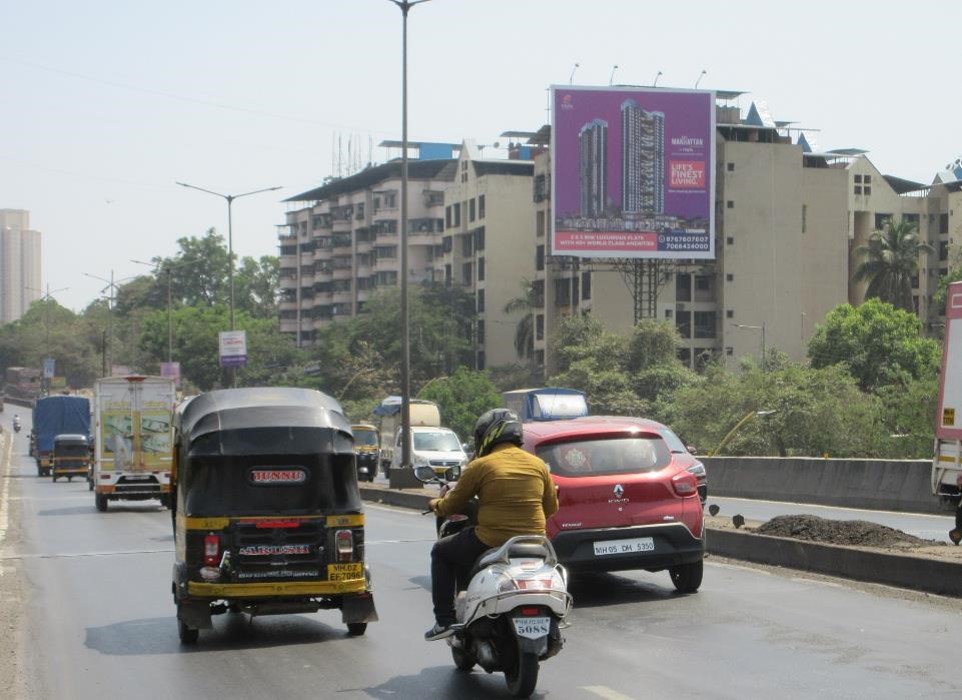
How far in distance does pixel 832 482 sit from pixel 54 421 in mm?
46116

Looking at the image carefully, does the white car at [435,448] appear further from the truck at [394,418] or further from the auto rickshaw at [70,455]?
the auto rickshaw at [70,455]

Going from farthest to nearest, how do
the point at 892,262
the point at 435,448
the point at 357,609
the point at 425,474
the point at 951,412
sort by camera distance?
the point at 892,262 < the point at 435,448 < the point at 951,412 < the point at 357,609 < the point at 425,474

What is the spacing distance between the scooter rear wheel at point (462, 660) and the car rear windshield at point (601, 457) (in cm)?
357

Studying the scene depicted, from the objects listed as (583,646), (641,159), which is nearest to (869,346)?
(641,159)

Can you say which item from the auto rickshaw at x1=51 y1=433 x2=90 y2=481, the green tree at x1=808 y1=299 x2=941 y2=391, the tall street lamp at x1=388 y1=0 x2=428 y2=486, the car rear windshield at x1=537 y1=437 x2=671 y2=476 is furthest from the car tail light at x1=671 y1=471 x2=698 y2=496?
the green tree at x1=808 y1=299 x2=941 y2=391

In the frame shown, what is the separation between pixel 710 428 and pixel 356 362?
5499 cm

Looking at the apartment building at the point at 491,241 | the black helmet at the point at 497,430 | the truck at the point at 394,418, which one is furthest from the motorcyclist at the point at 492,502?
the apartment building at the point at 491,241

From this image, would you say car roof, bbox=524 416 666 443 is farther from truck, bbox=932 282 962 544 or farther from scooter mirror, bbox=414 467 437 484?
truck, bbox=932 282 962 544

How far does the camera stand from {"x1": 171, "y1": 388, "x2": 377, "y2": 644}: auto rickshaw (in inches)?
445

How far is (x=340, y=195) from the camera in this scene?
457 feet

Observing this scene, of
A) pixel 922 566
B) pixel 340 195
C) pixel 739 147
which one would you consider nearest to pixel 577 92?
pixel 739 147

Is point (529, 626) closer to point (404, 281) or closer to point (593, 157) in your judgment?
point (404, 281)

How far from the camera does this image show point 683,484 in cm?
1323

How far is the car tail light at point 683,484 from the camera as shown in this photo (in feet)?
43.3
